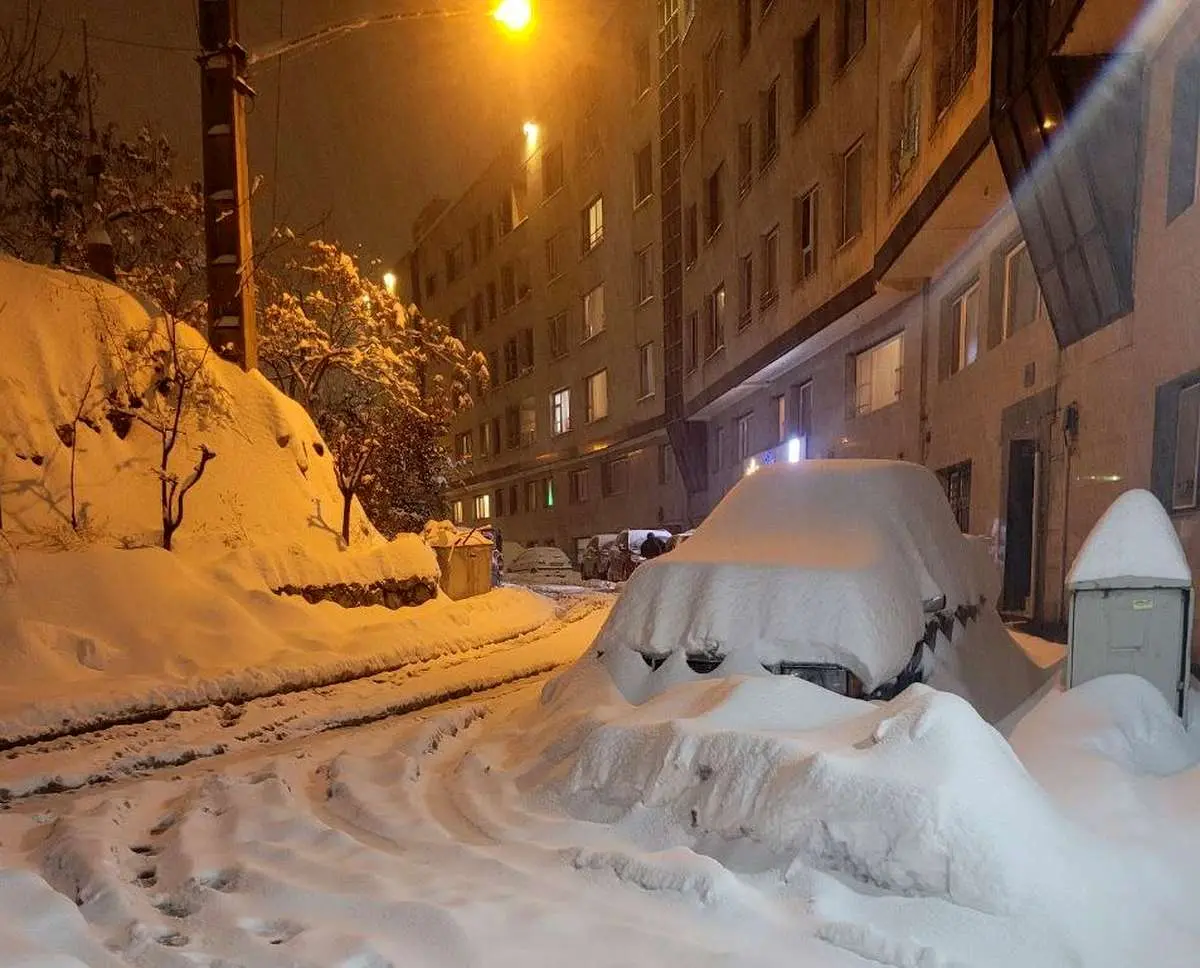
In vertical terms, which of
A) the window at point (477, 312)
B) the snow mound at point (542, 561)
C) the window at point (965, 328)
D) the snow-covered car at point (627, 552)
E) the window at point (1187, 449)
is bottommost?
the snow mound at point (542, 561)

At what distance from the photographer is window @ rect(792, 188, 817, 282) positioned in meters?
17.8

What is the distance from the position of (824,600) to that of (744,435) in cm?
1913

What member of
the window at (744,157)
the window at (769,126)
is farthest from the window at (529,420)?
the window at (769,126)

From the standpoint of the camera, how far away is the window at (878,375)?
50.5 ft

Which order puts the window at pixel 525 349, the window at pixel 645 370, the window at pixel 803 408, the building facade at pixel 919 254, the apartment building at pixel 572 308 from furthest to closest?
the window at pixel 525 349, the apartment building at pixel 572 308, the window at pixel 645 370, the window at pixel 803 408, the building facade at pixel 919 254

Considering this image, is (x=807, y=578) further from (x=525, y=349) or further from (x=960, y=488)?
(x=525, y=349)

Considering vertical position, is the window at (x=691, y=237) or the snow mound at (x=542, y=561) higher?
the window at (x=691, y=237)

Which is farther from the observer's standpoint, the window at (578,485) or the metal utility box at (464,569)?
the window at (578,485)

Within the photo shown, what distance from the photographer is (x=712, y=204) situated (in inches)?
957

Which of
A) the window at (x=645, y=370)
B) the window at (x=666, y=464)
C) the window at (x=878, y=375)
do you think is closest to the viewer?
the window at (x=878, y=375)

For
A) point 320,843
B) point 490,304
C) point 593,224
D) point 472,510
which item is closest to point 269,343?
point 320,843

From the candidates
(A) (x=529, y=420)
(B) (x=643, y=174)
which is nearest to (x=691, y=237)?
(B) (x=643, y=174)

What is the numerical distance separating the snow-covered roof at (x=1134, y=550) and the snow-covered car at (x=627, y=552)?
16422 mm

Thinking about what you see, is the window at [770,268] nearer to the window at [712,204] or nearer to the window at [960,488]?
the window at [712,204]
